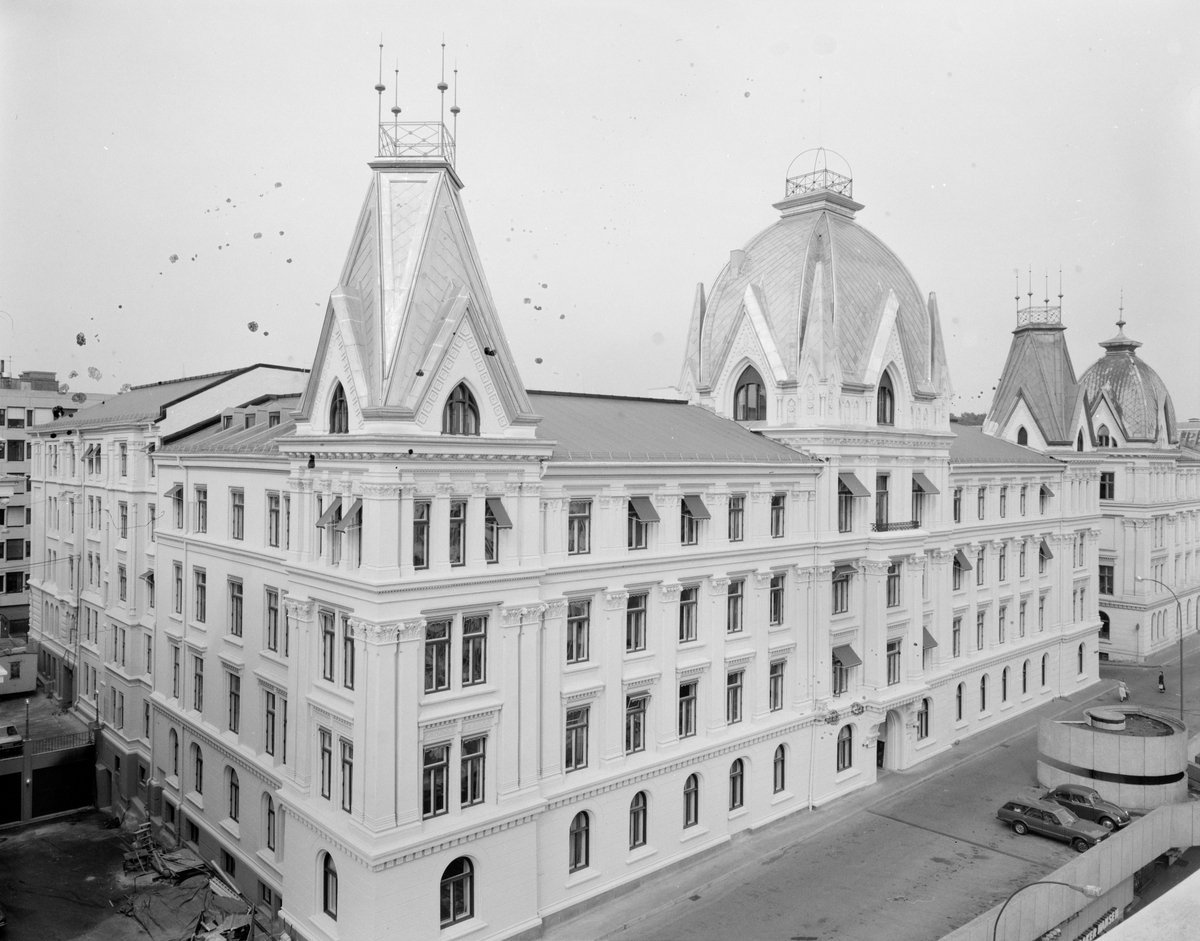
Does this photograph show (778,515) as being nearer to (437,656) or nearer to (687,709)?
(687,709)

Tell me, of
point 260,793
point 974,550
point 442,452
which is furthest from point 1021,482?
point 260,793

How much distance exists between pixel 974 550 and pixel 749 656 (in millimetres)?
18667

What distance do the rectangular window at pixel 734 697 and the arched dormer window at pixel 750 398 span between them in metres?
11.4

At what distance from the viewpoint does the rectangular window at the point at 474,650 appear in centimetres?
2628

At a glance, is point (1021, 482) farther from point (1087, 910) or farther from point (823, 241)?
point (1087, 910)

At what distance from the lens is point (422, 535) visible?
25.4 metres

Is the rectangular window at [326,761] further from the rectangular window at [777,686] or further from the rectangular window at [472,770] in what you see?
the rectangular window at [777,686]

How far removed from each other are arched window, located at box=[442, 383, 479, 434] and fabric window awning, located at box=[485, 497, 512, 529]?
2065mm

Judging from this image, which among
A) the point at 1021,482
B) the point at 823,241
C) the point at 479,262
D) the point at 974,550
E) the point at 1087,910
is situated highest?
the point at 823,241

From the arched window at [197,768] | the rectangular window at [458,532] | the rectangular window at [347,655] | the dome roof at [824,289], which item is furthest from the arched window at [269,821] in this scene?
the dome roof at [824,289]

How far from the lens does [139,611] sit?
135 feet

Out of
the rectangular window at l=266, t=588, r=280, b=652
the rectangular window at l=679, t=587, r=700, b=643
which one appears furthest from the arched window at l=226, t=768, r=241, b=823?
the rectangular window at l=679, t=587, r=700, b=643

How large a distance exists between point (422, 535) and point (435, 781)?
22.7 ft

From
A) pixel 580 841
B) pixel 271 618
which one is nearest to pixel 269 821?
pixel 271 618
